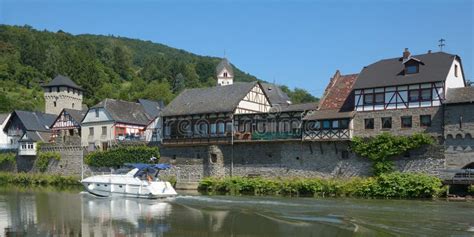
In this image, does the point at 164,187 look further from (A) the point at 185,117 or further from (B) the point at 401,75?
(B) the point at 401,75

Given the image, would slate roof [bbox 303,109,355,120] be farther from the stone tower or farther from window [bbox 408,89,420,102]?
the stone tower

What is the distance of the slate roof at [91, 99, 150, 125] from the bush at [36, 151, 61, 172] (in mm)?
6731

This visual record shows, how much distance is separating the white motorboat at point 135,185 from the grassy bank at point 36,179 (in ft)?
49.5

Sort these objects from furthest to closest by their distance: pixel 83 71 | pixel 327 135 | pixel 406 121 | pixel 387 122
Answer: pixel 83 71
pixel 327 135
pixel 387 122
pixel 406 121

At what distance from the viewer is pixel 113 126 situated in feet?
187

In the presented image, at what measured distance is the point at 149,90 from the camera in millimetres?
94812

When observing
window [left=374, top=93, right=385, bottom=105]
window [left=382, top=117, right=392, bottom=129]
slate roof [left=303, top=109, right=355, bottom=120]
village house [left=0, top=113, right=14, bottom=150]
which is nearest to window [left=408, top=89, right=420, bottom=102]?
window [left=374, top=93, right=385, bottom=105]

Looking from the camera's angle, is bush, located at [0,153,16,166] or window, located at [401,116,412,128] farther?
bush, located at [0,153,16,166]

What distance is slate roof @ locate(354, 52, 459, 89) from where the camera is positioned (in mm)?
37469

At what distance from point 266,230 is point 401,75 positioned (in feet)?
71.6

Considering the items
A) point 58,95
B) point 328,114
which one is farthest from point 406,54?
point 58,95

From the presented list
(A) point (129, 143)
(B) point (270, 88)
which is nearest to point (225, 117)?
(A) point (129, 143)

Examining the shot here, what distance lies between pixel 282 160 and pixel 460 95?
45.4 feet

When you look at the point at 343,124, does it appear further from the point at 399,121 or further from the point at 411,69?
the point at 411,69
